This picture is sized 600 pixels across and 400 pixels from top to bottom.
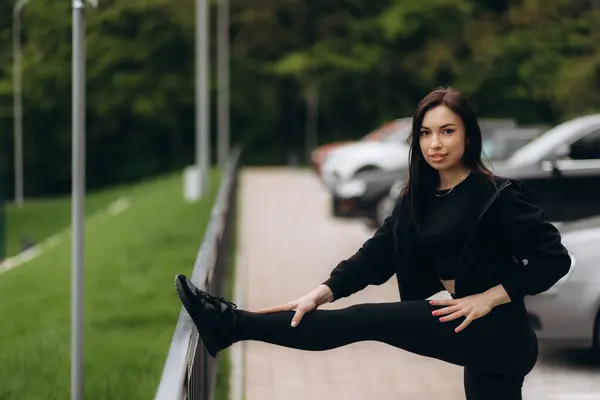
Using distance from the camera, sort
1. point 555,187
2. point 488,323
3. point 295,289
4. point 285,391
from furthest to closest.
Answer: point 555,187, point 295,289, point 285,391, point 488,323

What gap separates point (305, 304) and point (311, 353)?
4.90 metres

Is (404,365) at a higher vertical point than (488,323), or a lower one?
lower

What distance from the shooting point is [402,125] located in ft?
87.1

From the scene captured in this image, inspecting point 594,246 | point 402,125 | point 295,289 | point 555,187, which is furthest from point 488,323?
point 402,125

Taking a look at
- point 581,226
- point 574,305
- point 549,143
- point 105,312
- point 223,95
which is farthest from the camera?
point 223,95

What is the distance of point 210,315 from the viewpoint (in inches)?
151

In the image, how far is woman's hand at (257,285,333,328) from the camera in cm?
371

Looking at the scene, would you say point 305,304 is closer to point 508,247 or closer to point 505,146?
point 508,247

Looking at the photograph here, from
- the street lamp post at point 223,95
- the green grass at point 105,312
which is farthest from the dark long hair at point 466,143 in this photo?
the street lamp post at point 223,95

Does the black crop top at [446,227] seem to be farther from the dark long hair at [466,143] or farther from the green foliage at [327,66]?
the green foliage at [327,66]

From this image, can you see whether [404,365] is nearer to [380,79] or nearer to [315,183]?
[315,183]

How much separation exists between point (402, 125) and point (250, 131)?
27037 mm

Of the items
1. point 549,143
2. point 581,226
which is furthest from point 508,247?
point 549,143

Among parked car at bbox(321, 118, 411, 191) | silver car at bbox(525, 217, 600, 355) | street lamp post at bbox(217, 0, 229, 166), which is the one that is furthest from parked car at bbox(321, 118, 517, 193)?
silver car at bbox(525, 217, 600, 355)
